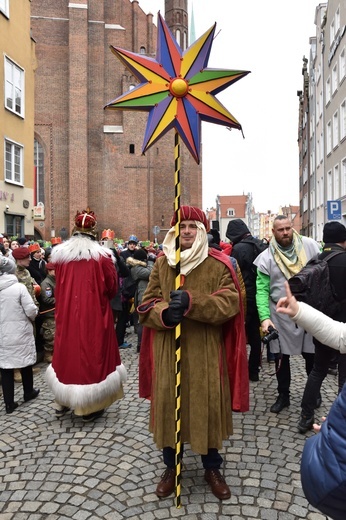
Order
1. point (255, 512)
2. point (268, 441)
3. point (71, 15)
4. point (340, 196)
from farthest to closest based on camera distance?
point (71, 15), point (340, 196), point (268, 441), point (255, 512)

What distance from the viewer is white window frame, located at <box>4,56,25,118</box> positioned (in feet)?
48.5

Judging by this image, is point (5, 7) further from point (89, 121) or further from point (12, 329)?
point (89, 121)

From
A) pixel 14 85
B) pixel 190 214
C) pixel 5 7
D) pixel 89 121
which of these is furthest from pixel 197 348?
pixel 89 121

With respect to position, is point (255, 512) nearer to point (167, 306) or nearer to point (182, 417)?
point (182, 417)

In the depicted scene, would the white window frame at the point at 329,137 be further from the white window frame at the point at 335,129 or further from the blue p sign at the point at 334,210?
the blue p sign at the point at 334,210

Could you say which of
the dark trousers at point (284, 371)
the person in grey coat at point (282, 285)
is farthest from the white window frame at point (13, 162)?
the dark trousers at point (284, 371)

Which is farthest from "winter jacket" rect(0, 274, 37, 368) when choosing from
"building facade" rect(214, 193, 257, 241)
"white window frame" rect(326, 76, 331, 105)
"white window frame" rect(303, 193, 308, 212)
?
"building facade" rect(214, 193, 257, 241)

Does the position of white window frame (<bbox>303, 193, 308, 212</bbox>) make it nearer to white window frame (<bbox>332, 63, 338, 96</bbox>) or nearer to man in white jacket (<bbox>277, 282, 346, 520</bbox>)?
white window frame (<bbox>332, 63, 338, 96</bbox>)

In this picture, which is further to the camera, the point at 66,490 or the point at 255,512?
the point at 66,490

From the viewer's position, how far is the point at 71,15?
95.3ft

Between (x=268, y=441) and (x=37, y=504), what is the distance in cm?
199

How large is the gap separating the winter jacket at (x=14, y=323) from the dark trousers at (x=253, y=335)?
8.86 ft

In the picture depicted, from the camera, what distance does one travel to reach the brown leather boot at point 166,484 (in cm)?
289

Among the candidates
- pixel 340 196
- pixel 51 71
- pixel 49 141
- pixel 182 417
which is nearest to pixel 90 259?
pixel 182 417
